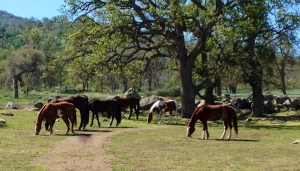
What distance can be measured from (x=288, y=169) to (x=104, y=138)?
9409 millimetres

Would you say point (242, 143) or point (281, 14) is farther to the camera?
point (281, 14)

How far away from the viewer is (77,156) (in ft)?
45.9

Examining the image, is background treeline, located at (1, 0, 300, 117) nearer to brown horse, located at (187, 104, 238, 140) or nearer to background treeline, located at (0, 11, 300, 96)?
background treeline, located at (0, 11, 300, 96)

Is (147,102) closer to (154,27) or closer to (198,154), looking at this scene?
(154,27)

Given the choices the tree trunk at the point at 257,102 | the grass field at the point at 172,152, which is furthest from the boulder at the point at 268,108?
the grass field at the point at 172,152

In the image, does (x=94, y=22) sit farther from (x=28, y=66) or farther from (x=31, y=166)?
(x=28, y=66)

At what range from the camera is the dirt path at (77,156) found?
12.2 meters

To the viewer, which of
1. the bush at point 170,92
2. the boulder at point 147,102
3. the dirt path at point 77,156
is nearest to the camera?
the dirt path at point 77,156

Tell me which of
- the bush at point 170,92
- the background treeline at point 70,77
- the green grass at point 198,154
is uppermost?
the background treeline at point 70,77

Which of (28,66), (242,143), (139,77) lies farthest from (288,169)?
(28,66)

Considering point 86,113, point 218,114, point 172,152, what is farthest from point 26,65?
point 172,152

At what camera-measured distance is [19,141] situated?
57.6ft

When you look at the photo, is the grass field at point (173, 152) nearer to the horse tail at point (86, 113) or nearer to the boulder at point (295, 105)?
the horse tail at point (86, 113)

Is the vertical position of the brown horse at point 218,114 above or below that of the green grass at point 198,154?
above
